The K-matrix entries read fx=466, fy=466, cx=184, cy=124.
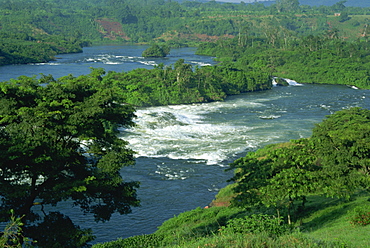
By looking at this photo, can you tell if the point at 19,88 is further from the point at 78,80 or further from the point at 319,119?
the point at 319,119

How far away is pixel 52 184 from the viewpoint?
2095 cm

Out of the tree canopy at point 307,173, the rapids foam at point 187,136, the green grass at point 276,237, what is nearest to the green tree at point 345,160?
the tree canopy at point 307,173

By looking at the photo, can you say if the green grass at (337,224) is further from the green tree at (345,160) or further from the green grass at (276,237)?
the green tree at (345,160)

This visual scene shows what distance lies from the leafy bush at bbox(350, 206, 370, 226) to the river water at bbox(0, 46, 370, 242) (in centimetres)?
1313

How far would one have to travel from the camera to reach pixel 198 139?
51094mm

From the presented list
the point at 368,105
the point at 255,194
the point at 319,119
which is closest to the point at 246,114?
the point at 319,119

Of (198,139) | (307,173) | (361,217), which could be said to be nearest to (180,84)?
(198,139)

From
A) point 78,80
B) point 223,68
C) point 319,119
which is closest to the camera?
point 78,80

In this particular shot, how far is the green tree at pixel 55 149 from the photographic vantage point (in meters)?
20.0

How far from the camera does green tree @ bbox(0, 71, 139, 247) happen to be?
65.6ft

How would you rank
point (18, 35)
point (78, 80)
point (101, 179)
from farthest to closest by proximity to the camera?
1. point (18, 35)
2. point (78, 80)
3. point (101, 179)

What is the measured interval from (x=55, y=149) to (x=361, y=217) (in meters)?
14.1

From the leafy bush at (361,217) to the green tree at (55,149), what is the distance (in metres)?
10.2

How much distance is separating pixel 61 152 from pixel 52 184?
161cm
